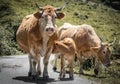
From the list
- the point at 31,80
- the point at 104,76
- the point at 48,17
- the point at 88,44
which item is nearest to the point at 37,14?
the point at 48,17

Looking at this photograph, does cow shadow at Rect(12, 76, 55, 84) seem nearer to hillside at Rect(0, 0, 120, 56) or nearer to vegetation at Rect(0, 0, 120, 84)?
vegetation at Rect(0, 0, 120, 84)

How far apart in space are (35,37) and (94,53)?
4.66 m

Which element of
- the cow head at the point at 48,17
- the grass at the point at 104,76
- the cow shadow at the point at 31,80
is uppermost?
the cow head at the point at 48,17

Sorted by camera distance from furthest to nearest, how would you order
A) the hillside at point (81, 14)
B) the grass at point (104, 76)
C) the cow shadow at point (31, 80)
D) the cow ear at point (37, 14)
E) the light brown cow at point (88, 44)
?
the hillside at point (81, 14) < the light brown cow at point (88, 44) < the grass at point (104, 76) < the cow ear at point (37, 14) < the cow shadow at point (31, 80)

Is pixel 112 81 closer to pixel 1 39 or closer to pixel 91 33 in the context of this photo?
pixel 91 33

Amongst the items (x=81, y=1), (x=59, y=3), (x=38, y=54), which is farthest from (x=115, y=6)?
(x=38, y=54)

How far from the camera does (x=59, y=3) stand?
65500mm

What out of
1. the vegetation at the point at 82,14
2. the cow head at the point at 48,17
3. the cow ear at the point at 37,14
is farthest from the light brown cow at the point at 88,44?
the vegetation at the point at 82,14

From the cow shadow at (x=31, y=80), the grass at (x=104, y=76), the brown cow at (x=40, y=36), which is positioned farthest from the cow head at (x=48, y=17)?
the grass at (x=104, y=76)

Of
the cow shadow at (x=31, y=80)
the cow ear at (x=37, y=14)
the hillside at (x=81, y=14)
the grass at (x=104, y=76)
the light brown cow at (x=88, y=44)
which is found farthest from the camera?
the hillside at (x=81, y=14)

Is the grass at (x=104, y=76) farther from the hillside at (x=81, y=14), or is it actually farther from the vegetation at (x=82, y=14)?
the hillside at (x=81, y=14)

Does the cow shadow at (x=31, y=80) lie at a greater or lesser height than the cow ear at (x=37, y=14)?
lesser

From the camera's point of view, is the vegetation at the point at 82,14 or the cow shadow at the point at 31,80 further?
the vegetation at the point at 82,14

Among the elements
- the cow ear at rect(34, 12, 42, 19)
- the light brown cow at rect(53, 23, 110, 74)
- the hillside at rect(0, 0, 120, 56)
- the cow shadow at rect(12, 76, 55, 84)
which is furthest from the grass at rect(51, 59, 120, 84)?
the hillside at rect(0, 0, 120, 56)
